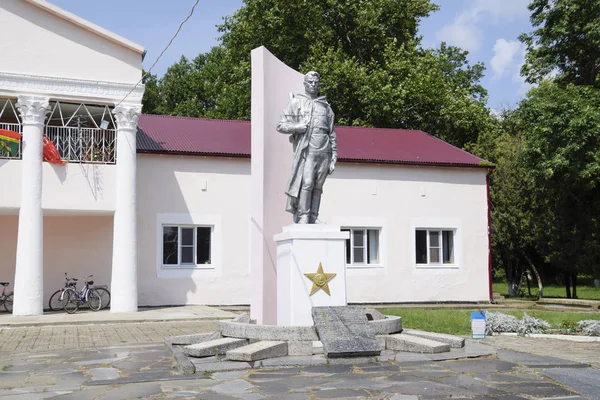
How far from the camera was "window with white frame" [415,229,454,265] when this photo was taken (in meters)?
21.7

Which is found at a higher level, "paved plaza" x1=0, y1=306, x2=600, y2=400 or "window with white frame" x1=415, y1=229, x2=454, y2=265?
"window with white frame" x1=415, y1=229, x2=454, y2=265

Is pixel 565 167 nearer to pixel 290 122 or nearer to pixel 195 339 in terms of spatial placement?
pixel 290 122

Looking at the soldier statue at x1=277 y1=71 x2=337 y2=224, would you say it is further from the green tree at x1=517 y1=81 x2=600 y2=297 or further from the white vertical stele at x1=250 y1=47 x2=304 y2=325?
the green tree at x1=517 y1=81 x2=600 y2=297

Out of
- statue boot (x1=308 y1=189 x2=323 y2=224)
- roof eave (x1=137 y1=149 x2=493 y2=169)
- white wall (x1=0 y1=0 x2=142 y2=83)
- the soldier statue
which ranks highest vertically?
white wall (x1=0 y1=0 x2=142 y2=83)

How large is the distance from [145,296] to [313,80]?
1025cm

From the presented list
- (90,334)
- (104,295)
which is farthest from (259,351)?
(104,295)

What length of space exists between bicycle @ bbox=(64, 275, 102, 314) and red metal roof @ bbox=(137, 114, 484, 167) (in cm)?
A: 399

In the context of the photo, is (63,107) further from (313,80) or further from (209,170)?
(313,80)

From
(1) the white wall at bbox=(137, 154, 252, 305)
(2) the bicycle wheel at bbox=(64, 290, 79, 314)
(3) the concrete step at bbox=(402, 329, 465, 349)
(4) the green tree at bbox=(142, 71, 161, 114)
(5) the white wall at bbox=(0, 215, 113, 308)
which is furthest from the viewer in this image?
(4) the green tree at bbox=(142, 71, 161, 114)

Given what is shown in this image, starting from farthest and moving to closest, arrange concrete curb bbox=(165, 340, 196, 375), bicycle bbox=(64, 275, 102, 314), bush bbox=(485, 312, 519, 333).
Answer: bicycle bbox=(64, 275, 102, 314)
bush bbox=(485, 312, 519, 333)
concrete curb bbox=(165, 340, 196, 375)

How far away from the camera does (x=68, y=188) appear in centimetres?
1733

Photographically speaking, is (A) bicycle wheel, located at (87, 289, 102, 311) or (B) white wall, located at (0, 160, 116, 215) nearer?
(B) white wall, located at (0, 160, 116, 215)

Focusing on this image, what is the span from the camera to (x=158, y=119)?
22219mm

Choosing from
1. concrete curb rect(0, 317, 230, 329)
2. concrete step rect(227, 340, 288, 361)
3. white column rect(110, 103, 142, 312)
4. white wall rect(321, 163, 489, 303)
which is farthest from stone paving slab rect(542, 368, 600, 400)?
white wall rect(321, 163, 489, 303)
